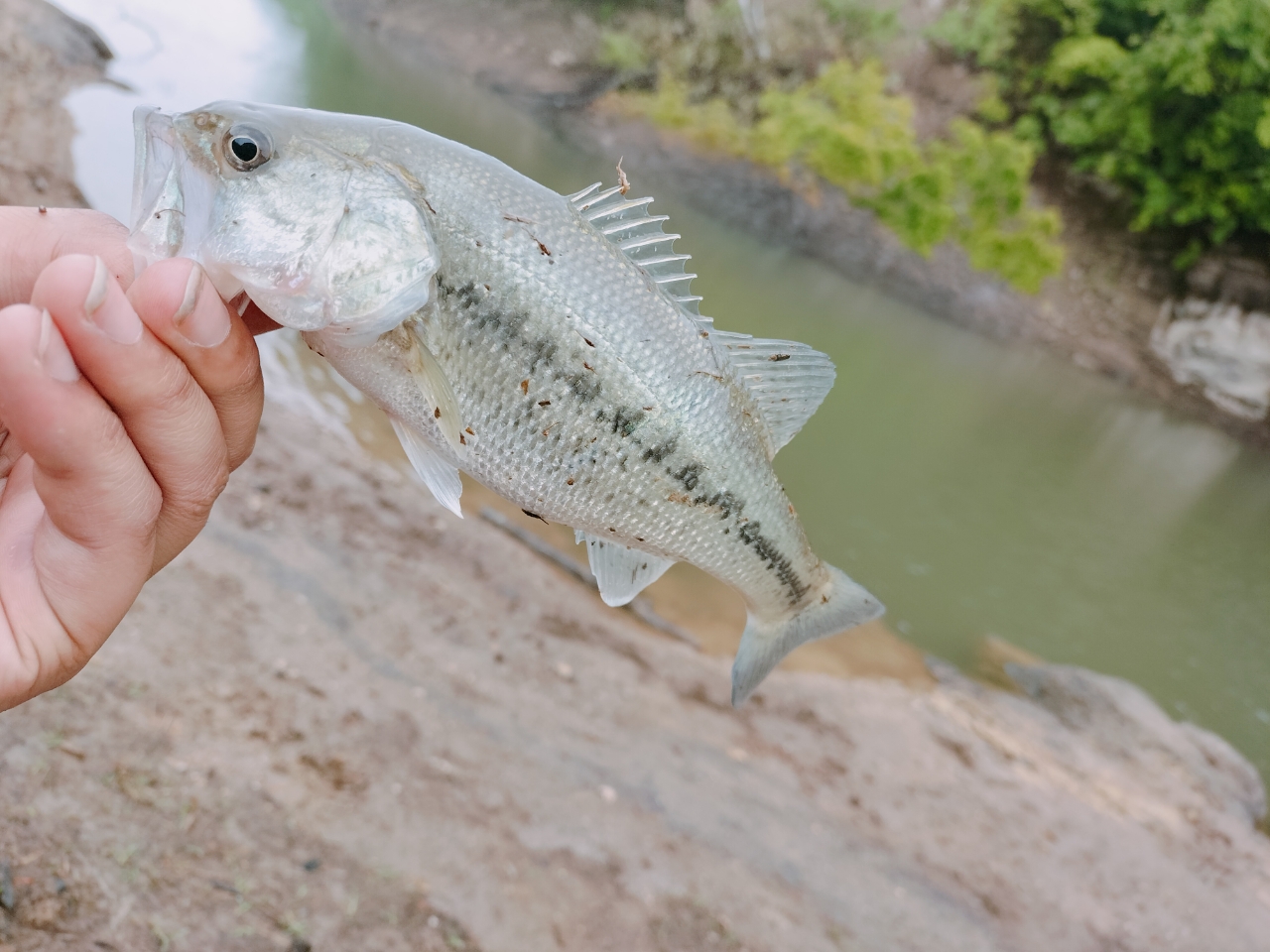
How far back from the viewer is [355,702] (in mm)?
3854

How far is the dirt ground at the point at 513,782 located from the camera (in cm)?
270

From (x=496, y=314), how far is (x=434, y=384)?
18cm

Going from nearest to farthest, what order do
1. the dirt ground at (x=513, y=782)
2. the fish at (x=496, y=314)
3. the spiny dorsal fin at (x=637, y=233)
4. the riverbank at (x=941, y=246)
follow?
the fish at (x=496, y=314), the spiny dorsal fin at (x=637, y=233), the dirt ground at (x=513, y=782), the riverbank at (x=941, y=246)

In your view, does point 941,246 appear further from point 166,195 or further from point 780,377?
point 166,195

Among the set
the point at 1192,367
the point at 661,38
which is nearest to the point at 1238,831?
the point at 1192,367

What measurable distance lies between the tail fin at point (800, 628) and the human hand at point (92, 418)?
134 cm

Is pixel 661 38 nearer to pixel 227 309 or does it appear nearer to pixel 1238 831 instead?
pixel 1238 831

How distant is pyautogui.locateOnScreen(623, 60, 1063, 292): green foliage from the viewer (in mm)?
23422

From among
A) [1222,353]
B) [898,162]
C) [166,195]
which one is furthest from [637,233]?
[1222,353]

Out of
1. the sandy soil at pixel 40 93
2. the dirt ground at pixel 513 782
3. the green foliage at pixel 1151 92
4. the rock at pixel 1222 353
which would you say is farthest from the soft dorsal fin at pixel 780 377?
the green foliage at pixel 1151 92

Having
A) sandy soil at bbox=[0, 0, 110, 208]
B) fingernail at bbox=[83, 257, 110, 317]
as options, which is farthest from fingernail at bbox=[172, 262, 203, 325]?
sandy soil at bbox=[0, 0, 110, 208]

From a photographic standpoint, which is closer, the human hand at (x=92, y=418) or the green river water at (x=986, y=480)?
the human hand at (x=92, y=418)

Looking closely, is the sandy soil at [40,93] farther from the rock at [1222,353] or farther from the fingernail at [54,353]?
the rock at [1222,353]

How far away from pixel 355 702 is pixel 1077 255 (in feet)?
91.6
